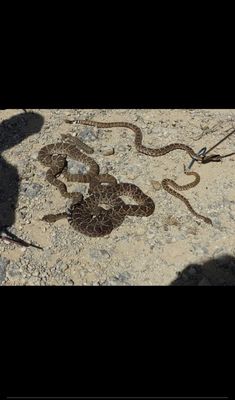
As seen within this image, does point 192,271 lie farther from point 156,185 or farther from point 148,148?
point 148,148

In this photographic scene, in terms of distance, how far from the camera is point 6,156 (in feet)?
23.9

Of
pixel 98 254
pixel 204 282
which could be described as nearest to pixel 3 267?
pixel 98 254

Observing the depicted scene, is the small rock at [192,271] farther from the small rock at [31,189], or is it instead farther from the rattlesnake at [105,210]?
the small rock at [31,189]

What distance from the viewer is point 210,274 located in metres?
5.50

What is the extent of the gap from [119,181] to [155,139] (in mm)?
1330

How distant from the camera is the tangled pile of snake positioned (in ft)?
20.1

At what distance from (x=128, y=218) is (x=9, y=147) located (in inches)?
104

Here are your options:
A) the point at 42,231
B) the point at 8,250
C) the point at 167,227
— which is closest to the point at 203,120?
the point at 167,227

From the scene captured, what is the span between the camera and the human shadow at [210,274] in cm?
535

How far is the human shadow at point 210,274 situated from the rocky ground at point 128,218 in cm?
1

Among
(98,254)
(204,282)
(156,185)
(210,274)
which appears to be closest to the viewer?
(204,282)

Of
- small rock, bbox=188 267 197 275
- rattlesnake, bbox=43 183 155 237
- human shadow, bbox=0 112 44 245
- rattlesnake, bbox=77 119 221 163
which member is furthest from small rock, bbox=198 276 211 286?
human shadow, bbox=0 112 44 245
